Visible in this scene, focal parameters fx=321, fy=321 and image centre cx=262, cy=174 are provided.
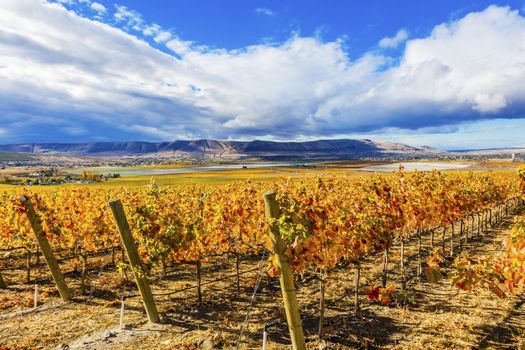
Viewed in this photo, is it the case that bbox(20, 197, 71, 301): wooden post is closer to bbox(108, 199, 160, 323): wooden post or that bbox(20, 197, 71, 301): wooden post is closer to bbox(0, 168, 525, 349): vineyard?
bbox(0, 168, 525, 349): vineyard

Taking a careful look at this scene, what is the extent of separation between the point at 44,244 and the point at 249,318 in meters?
9.14

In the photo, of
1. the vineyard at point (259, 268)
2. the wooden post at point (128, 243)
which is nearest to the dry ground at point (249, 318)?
the vineyard at point (259, 268)

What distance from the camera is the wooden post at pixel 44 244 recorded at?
13.1m

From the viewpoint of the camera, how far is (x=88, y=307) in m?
13.7

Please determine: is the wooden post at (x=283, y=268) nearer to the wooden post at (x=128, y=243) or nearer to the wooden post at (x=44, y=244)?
the wooden post at (x=128, y=243)

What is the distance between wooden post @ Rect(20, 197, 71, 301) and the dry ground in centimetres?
63

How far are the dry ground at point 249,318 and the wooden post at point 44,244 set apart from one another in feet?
2.06

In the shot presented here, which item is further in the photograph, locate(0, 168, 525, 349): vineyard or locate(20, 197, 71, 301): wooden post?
locate(20, 197, 71, 301): wooden post

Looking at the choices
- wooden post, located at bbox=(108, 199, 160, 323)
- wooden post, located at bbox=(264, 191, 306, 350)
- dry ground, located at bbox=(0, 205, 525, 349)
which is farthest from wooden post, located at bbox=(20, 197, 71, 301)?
wooden post, located at bbox=(264, 191, 306, 350)

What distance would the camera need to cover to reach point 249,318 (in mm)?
12492

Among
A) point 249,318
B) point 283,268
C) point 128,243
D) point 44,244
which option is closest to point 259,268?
point 249,318

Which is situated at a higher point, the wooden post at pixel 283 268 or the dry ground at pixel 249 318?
the wooden post at pixel 283 268

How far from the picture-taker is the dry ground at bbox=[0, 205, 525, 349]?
10.4 metres

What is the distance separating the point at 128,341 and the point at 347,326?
24.6 ft
